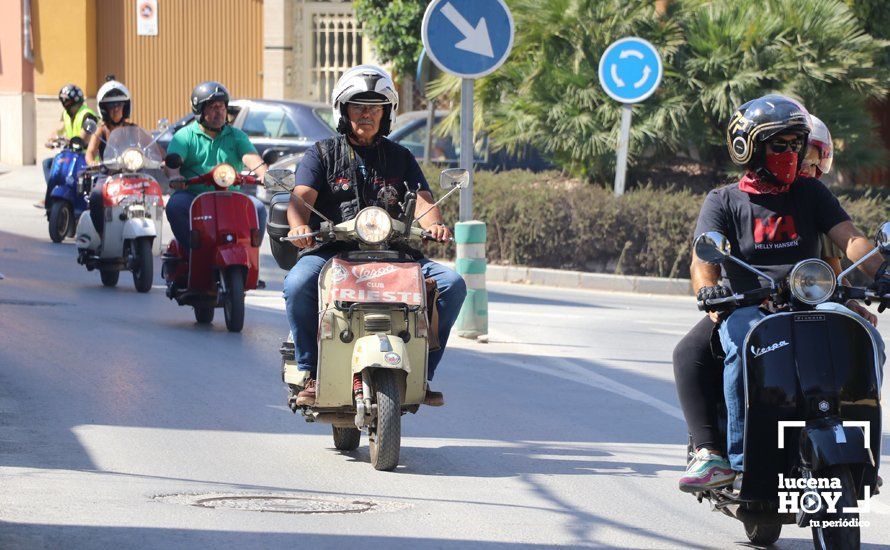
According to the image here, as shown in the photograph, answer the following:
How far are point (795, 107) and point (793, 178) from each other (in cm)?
26

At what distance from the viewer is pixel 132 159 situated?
14.4 m

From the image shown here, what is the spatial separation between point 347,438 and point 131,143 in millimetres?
7339

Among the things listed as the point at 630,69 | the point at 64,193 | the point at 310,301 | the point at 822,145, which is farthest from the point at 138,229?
the point at 822,145

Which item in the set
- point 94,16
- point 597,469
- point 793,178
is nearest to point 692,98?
point 597,469

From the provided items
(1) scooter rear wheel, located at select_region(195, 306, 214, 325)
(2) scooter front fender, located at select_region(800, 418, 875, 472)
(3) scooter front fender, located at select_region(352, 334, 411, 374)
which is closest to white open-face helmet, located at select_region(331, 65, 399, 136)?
(3) scooter front fender, located at select_region(352, 334, 411, 374)

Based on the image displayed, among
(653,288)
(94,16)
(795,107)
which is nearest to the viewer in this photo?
(795,107)

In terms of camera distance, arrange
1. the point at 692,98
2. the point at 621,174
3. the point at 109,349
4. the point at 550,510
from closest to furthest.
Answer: the point at 550,510
the point at 109,349
the point at 621,174
the point at 692,98

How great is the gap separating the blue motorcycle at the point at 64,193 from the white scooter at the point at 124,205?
348cm

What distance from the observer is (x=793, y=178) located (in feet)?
19.3

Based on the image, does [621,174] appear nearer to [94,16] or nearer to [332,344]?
[332,344]

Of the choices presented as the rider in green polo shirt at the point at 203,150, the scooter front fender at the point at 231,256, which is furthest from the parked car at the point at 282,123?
the scooter front fender at the point at 231,256

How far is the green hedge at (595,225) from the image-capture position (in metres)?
17.5

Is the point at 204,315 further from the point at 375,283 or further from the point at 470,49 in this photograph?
the point at 375,283

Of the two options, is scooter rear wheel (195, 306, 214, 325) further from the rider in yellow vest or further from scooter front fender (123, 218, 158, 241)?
the rider in yellow vest
